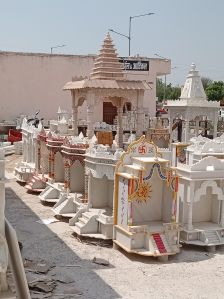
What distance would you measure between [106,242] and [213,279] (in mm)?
4444

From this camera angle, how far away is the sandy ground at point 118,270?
12.7 meters

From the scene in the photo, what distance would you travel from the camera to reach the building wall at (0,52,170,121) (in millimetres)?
38156

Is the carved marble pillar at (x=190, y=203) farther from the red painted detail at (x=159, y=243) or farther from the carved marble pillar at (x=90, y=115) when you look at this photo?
the carved marble pillar at (x=90, y=115)

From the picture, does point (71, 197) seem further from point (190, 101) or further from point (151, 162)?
point (190, 101)

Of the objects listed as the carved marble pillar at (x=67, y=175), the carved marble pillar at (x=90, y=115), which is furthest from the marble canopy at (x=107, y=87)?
the carved marble pillar at (x=67, y=175)

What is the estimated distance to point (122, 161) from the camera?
52.2 feet

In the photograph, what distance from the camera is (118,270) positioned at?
46.4 feet

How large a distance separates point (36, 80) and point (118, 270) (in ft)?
90.1

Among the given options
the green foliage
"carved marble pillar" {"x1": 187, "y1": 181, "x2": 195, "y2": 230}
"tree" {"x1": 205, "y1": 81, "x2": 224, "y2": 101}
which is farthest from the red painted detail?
the green foliage

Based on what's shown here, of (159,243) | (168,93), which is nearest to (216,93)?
(168,93)

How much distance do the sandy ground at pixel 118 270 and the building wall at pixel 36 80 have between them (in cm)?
2182

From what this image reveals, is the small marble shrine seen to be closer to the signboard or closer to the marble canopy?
the marble canopy

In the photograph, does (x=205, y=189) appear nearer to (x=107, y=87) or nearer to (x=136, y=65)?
(x=107, y=87)

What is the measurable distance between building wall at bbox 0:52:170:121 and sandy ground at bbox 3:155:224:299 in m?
21.8
